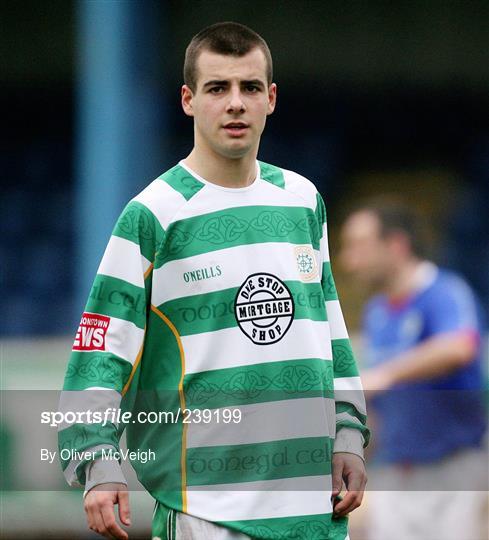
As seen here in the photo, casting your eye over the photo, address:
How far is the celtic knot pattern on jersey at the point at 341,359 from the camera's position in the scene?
299 centimetres

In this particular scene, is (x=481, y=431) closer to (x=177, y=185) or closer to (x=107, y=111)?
(x=177, y=185)

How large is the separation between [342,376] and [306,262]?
11.8 inches

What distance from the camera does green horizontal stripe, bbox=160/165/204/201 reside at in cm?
286

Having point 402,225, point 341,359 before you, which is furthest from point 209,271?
point 402,225

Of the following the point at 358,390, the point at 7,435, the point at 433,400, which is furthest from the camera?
the point at 7,435

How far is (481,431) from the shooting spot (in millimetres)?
5012

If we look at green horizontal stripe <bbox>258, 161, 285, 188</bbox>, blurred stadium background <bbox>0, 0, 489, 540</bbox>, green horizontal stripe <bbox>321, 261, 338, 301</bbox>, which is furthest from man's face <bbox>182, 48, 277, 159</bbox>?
blurred stadium background <bbox>0, 0, 489, 540</bbox>

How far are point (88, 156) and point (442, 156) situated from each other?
5842mm

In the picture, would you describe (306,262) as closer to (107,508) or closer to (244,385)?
(244,385)

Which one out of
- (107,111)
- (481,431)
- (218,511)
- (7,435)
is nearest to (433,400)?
(481,431)

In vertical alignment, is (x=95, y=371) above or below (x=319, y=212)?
below

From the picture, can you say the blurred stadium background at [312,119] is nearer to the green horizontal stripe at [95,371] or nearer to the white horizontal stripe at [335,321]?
the white horizontal stripe at [335,321]

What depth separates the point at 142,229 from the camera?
9.11 feet

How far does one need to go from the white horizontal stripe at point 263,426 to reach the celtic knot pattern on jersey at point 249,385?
3cm
